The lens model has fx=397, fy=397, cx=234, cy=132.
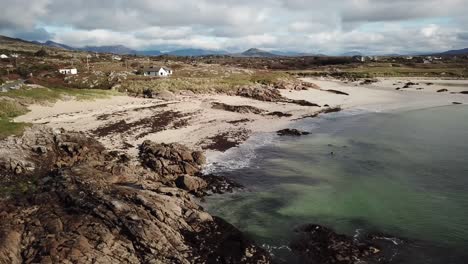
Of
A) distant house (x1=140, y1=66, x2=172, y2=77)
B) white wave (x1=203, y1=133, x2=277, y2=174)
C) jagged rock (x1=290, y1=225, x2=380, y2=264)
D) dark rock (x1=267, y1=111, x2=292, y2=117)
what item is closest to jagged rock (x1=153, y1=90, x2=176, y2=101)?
dark rock (x1=267, y1=111, x2=292, y2=117)

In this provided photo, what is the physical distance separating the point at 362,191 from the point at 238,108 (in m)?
30.0

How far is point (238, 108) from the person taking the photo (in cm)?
5306

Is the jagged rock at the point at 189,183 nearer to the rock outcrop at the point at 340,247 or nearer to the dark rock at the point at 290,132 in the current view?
the rock outcrop at the point at 340,247

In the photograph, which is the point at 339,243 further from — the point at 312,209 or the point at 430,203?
the point at 430,203

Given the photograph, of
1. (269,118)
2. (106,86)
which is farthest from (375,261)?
(106,86)

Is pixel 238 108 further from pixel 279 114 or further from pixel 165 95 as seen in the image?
pixel 165 95

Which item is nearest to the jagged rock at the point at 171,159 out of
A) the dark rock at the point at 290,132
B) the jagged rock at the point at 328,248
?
the jagged rock at the point at 328,248

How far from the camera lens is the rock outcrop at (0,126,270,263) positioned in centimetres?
1509

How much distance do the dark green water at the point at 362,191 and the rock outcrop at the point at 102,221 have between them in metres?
2.44

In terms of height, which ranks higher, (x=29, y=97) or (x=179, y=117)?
(x=29, y=97)

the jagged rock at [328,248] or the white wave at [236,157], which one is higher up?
the white wave at [236,157]

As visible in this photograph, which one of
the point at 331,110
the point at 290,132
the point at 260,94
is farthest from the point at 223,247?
the point at 260,94

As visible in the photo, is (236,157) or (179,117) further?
(179,117)

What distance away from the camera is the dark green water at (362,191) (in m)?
19.2
